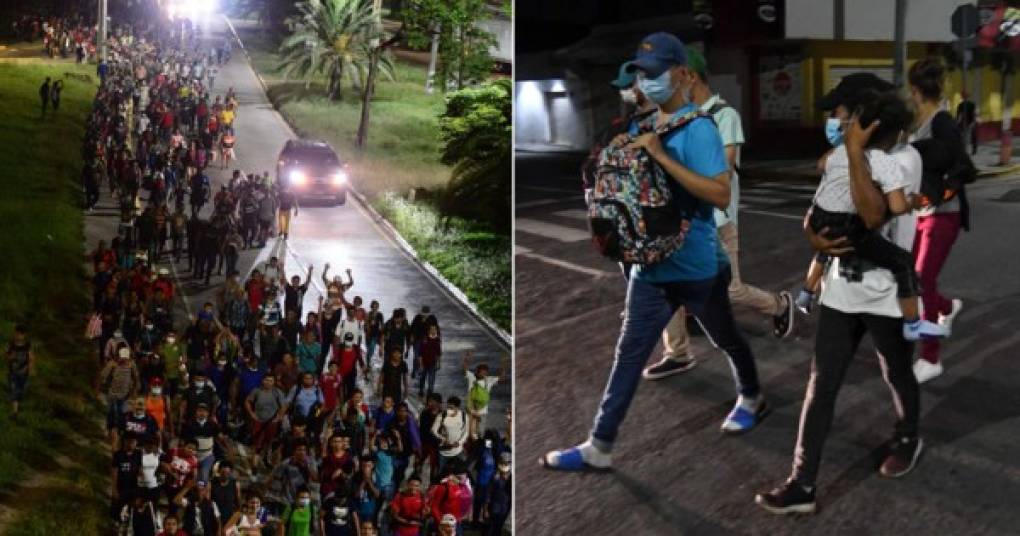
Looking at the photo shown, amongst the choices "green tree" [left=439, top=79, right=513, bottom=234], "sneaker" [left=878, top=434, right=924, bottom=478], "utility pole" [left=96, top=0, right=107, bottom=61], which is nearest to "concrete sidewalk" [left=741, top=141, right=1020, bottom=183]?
"sneaker" [left=878, top=434, right=924, bottom=478]

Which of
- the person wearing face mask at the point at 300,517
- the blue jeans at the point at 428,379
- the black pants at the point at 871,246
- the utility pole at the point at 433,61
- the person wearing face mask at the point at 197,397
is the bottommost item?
the person wearing face mask at the point at 300,517

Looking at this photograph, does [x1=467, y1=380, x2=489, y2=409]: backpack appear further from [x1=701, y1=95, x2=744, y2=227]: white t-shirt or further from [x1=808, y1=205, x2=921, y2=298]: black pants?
[x1=808, y1=205, x2=921, y2=298]: black pants

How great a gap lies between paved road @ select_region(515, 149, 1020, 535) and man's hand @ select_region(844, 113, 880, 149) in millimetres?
177

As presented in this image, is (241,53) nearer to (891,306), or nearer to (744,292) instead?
(744,292)

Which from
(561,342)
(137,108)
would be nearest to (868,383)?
(561,342)

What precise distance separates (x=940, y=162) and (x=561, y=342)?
0.64 meters

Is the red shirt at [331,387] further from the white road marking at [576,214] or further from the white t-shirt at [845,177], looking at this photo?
the white t-shirt at [845,177]

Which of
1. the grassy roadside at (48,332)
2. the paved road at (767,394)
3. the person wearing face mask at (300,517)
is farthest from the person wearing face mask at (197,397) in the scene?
the paved road at (767,394)

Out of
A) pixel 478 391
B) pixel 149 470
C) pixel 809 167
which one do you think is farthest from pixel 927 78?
pixel 149 470

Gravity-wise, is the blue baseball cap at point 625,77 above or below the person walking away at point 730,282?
above

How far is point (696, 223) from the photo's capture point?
1.42 meters

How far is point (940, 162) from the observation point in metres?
1.28

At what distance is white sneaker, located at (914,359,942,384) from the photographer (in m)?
1.40

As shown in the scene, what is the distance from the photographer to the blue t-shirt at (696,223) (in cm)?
135
